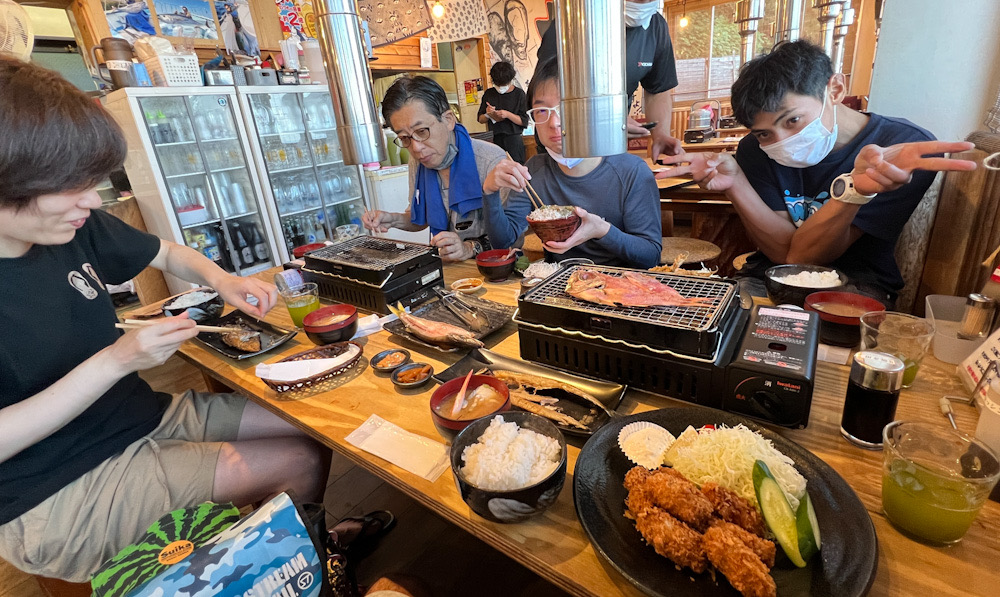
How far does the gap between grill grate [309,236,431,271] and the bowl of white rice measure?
991 mm

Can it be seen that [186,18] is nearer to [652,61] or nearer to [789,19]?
[652,61]

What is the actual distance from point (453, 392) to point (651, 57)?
3.14m

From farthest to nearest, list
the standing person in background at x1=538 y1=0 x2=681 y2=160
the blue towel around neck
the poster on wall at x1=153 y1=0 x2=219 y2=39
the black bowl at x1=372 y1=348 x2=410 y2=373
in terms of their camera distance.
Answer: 1. the poster on wall at x1=153 y1=0 x2=219 y2=39
2. the standing person in background at x1=538 y1=0 x2=681 y2=160
3. the blue towel around neck
4. the black bowl at x1=372 y1=348 x2=410 y2=373

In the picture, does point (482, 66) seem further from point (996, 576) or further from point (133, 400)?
point (996, 576)

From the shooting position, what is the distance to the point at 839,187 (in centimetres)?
175

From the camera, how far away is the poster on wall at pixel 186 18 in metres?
4.56

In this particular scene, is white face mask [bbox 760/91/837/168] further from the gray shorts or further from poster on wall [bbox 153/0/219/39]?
poster on wall [bbox 153/0/219/39]

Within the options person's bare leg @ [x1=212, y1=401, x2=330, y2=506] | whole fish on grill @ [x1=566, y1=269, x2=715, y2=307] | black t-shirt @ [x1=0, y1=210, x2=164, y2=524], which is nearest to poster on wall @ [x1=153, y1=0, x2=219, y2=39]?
black t-shirt @ [x1=0, y1=210, x2=164, y2=524]

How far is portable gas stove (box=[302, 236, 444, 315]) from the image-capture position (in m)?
1.79

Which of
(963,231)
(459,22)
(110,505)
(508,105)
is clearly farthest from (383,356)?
(459,22)

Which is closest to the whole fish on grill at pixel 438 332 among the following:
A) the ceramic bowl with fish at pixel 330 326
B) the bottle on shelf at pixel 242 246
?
the ceramic bowl with fish at pixel 330 326

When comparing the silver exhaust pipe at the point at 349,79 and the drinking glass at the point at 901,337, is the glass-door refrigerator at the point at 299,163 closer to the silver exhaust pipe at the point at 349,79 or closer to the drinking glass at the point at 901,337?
the silver exhaust pipe at the point at 349,79

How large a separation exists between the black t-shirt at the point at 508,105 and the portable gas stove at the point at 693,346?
555 cm

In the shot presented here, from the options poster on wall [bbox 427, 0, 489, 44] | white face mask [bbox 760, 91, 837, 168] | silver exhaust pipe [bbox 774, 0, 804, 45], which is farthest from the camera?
poster on wall [bbox 427, 0, 489, 44]
